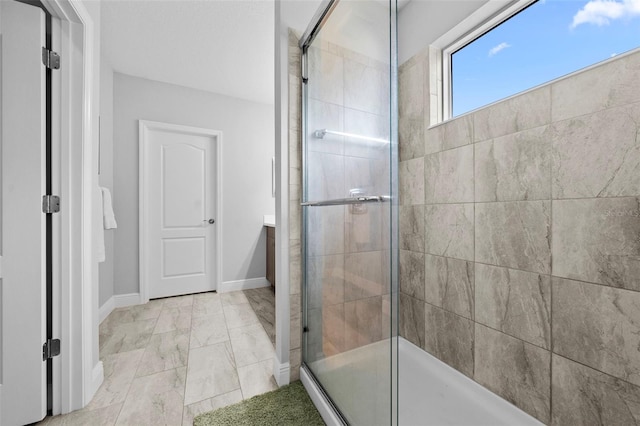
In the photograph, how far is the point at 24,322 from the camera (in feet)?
4.08

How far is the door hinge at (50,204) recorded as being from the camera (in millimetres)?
1292

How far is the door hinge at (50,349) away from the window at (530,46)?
8.63 feet

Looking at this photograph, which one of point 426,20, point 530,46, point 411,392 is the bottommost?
point 411,392

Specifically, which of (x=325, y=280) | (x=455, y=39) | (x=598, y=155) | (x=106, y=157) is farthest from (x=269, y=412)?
(x=106, y=157)

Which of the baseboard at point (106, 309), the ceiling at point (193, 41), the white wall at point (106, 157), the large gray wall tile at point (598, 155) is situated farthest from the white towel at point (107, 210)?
the large gray wall tile at point (598, 155)

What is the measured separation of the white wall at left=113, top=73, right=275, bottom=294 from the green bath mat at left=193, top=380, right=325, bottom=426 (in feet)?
7.00

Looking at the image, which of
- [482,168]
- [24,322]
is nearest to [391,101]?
[482,168]

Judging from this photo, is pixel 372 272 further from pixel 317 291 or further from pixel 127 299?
pixel 127 299

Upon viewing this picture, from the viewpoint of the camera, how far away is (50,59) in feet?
4.33

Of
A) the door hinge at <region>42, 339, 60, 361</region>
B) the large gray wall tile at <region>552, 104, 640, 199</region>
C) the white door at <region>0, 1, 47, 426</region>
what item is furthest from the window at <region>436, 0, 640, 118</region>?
the door hinge at <region>42, 339, 60, 361</region>

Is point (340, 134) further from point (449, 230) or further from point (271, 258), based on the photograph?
point (271, 258)

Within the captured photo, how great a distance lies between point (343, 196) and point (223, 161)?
2600 millimetres

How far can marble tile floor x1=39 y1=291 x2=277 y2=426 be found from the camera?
1.36 m

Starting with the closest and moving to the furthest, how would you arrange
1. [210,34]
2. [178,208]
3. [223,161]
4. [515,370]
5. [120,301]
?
[515,370] → [210,34] → [120,301] → [178,208] → [223,161]
